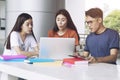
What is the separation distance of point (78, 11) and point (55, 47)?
3114 millimetres

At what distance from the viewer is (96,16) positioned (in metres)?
2.67

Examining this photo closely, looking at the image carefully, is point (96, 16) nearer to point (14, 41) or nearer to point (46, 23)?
point (14, 41)

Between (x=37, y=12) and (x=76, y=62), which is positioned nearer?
(x=76, y=62)

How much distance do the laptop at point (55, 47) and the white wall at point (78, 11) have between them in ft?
9.61

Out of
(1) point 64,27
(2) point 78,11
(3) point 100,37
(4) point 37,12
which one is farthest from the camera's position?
(2) point 78,11

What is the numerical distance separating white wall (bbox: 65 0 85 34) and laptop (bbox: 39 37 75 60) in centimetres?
293

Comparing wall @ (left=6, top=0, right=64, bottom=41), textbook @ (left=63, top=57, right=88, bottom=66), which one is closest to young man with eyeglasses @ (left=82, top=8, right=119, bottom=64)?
textbook @ (left=63, top=57, right=88, bottom=66)

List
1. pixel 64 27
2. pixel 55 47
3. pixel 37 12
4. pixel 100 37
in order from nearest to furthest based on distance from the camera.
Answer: pixel 55 47 → pixel 100 37 → pixel 64 27 → pixel 37 12

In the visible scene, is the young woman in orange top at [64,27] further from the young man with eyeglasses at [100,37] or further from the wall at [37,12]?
the wall at [37,12]

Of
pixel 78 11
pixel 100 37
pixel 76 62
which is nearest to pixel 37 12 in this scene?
pixel 78 11

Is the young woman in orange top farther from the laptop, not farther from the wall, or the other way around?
the wall

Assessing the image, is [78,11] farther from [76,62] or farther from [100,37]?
[76,62]

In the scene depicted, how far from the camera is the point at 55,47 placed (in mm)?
2510

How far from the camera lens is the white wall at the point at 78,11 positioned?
5.49 m
